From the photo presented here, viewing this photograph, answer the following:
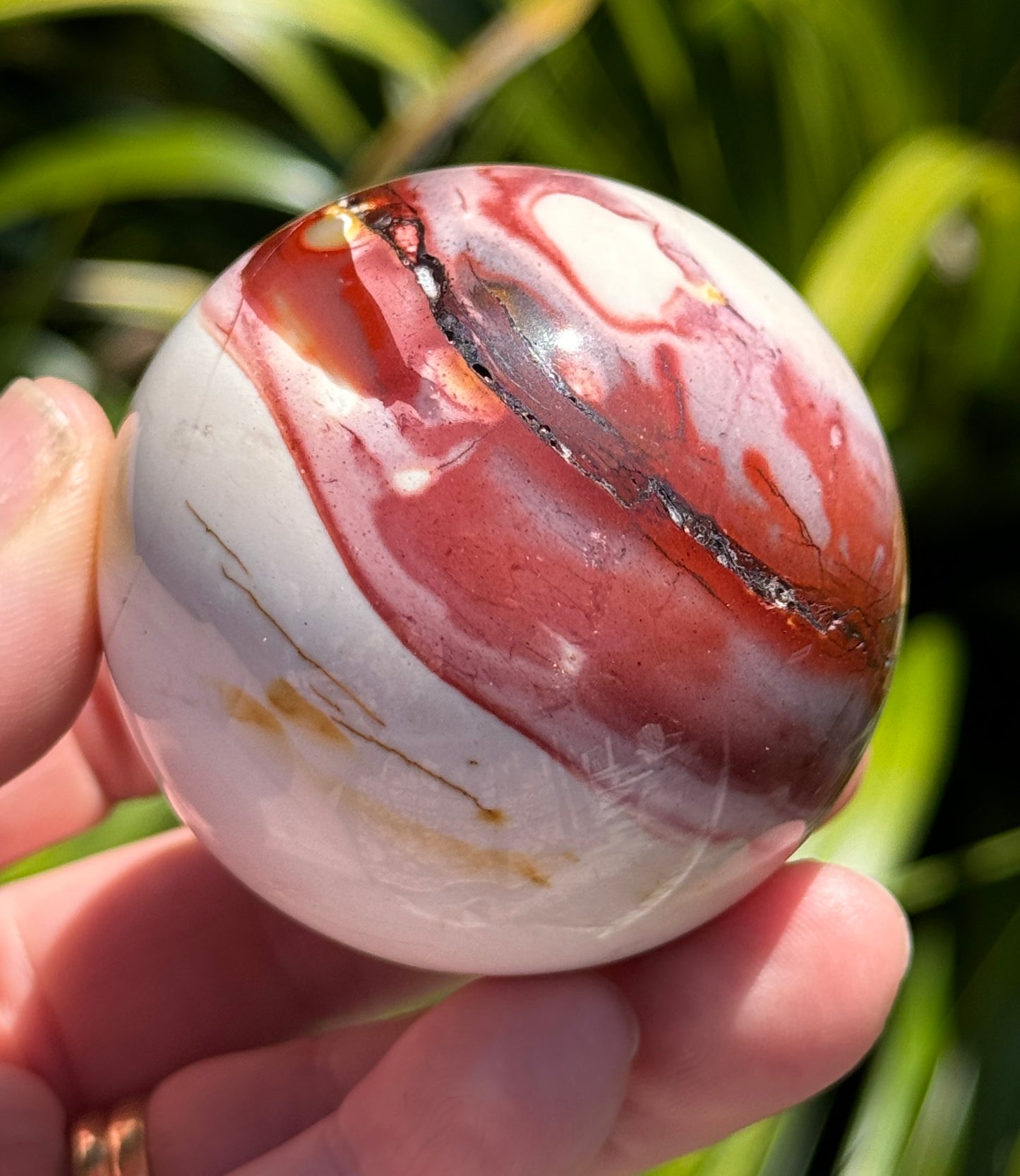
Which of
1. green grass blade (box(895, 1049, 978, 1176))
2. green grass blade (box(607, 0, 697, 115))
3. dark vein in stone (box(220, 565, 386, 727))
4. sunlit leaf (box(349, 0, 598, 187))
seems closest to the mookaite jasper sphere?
dark vein in stone (box(220, 565, 386, 727))

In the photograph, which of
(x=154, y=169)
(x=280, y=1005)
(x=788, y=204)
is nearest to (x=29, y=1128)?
(x=280, y=1005)

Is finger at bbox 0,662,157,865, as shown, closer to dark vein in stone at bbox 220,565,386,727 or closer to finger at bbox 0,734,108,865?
finger at bbox 0,734,108,865

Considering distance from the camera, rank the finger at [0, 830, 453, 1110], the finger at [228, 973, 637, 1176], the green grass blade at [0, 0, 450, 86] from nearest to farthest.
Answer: the finger at [228, 973, 637, 1176]
the finger at [0, 830, 453, 1110]
the green grass blade at [0, 0, 450, 86]

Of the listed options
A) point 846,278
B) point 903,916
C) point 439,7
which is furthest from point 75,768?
point 439,7

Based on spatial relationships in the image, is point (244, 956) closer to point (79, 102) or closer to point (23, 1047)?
point (23, 1047)

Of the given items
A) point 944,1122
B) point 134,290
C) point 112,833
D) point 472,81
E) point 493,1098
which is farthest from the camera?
point 134,290

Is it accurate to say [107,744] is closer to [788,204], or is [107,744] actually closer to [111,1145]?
[111,1145]
